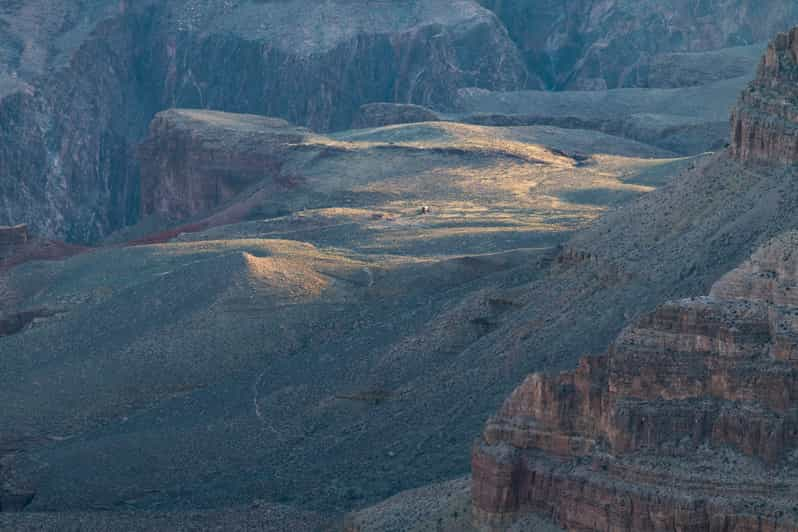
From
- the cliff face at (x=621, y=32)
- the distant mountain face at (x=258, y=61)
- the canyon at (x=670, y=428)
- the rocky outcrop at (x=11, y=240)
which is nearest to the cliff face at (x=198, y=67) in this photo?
the distant mountain face at (x=258, y=61)

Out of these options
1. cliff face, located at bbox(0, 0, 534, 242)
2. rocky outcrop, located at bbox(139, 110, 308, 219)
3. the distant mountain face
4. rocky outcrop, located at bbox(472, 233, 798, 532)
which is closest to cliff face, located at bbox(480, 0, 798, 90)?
the distant mountain face

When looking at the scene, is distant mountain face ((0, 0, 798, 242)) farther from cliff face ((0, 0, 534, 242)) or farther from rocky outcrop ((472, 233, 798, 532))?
rocky outcrop ((472, 233, 798, 532))

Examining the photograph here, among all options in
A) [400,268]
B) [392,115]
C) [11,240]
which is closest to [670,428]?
[400,268]

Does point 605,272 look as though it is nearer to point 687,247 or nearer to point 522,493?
point 687,247

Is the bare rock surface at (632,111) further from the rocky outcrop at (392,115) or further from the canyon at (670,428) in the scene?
the canyon at (670,428)

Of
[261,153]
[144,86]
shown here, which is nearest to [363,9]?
[144,86]

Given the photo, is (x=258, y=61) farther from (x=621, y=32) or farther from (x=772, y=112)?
(x=772, y=112)

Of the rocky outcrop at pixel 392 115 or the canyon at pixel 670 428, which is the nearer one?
the canyon at pixel 670 428
